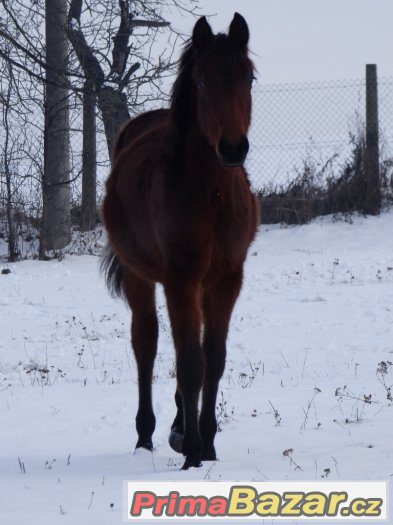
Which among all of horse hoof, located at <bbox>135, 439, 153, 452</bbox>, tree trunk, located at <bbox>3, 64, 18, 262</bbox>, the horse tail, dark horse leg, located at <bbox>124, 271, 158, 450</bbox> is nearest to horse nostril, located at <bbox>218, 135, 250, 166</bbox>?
dark horse leg, located at <bbox>124, 271, 158, 450</bbox>

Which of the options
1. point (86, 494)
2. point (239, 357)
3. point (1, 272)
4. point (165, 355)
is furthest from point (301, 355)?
point (1, 272)

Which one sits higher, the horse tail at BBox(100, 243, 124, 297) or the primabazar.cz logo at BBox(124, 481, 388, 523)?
the horse tail at BBox(100, 243, 124, 297)

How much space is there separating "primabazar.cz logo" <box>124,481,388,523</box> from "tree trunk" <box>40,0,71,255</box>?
1097 cm

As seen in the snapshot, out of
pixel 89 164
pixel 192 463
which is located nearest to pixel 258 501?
pixel 192 463

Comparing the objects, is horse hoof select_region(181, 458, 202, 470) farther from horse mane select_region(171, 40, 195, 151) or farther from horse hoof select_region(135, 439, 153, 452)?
horse mane select_region(171, 40, 195, 151)

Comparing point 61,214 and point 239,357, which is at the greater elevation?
point 61,214

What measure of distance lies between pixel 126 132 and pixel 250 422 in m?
2.00

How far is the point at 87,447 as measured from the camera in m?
5.02

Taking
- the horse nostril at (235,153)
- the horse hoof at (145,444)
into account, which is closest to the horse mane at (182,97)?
the horse nostril at (235,153)

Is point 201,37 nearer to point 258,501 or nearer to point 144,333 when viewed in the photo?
point 144,333

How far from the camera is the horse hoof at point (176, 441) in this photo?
480 cm

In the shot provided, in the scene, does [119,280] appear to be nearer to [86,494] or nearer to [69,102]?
[86,494]

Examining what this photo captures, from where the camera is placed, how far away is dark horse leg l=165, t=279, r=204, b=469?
4363 millimetres

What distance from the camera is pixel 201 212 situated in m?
4.39
